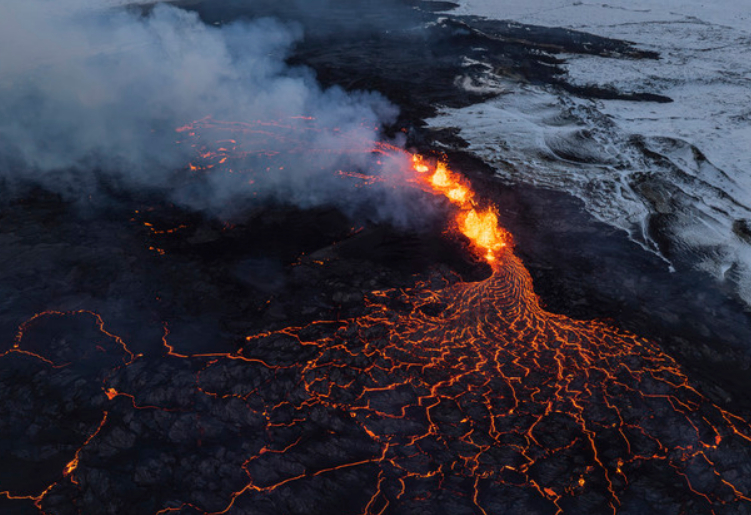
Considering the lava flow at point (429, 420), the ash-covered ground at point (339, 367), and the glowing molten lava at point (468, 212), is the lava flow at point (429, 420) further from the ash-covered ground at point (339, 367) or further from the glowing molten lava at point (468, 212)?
the glowing molten lava at point (468, 212)

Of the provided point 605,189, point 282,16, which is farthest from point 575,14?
point 605,189

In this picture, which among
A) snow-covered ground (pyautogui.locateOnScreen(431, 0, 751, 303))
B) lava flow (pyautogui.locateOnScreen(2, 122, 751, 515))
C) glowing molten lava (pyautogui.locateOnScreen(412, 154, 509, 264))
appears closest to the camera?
lava flow (pyautogui.locateOnScreen(2, 122, 751, 515))

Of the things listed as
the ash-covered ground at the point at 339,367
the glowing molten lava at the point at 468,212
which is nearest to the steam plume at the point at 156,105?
the ash-covered ground at the point at 339,367

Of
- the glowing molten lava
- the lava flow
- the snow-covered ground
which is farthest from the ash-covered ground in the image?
the snow-covered ground

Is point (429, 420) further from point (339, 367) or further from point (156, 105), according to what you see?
point (156, 105)

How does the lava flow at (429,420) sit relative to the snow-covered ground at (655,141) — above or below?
below

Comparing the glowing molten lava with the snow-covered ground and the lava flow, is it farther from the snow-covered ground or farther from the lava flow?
the lava flow

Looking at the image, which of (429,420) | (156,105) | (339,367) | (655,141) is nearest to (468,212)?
(339,367)
